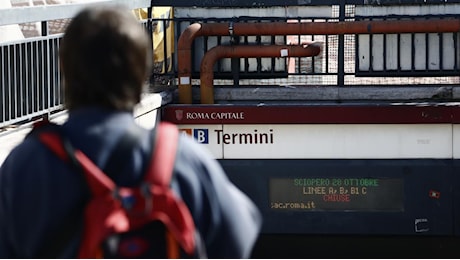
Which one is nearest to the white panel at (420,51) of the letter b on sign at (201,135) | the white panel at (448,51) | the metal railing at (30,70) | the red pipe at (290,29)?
the white panel at (448,51)

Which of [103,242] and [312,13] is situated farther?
[312,13]

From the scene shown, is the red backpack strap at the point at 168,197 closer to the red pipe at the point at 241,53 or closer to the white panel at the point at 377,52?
the red pipe at the point at 241,53

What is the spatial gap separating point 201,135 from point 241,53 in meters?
1.12

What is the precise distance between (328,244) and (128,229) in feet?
24.1

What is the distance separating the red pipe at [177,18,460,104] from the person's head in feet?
25.9

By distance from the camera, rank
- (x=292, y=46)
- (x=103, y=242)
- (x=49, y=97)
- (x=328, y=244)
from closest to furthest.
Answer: (x=103, y=242)
(x=49, y=97)
(x=328, y=244)
(x=292, y=46)

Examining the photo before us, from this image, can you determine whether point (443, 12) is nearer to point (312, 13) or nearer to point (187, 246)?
point (312, 13)

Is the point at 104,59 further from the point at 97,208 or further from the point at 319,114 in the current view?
the point at 319,114

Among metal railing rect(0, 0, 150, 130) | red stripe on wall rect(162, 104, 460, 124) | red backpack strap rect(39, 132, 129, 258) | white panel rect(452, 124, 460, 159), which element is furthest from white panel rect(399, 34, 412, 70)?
red backpack strap rect(39, 132, 129, 258)

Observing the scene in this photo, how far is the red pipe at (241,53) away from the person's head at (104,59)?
7.87 meters

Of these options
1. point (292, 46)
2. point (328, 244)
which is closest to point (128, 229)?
point (328, 244)

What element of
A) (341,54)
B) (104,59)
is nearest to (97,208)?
(104,59)

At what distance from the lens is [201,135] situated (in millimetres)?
10281

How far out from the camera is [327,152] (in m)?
10.2
